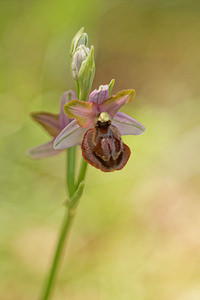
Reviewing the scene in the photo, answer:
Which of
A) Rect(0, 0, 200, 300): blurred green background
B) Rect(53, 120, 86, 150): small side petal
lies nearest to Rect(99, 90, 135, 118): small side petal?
Rect(53, 120, 86, 150): small side petal

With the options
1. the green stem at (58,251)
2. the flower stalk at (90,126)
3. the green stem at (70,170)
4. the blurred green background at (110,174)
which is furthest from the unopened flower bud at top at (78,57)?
the blurred green background at (110,174)

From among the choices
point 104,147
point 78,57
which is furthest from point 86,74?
point 104,147

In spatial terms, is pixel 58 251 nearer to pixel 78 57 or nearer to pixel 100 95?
pixel 100 95

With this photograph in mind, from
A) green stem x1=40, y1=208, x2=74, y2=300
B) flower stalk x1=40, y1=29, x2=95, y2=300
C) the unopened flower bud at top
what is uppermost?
the unopened flower bud at top

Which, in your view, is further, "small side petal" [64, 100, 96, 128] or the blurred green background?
the blurred green background

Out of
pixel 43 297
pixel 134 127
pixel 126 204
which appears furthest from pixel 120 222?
pixel 134 127

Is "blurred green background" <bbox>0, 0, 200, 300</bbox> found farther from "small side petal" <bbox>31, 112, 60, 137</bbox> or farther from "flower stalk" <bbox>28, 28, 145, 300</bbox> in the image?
"small side petal" <bbox>31, 112, 60, 137</bbox>
